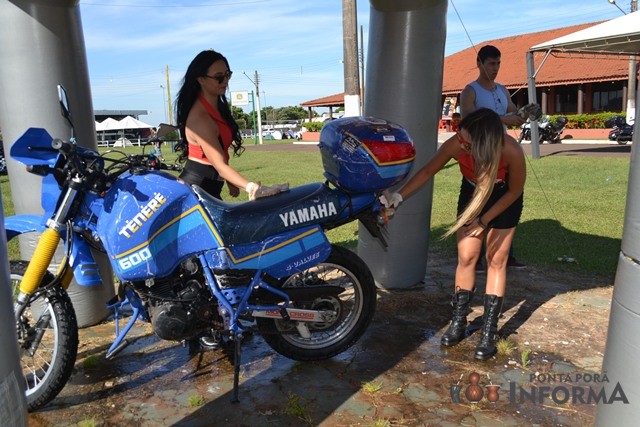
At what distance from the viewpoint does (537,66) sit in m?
28.2

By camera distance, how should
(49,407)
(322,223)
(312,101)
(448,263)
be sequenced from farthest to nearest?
1. (312,101)
2. (448,263)
3. (322,223)
4. (49,407)

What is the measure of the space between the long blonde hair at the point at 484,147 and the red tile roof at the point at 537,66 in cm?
2348

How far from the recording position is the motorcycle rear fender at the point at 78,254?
306 cm

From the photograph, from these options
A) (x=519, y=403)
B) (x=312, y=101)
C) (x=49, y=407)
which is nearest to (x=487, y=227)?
(x=519, y=403)

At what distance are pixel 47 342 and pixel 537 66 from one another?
29077 mm

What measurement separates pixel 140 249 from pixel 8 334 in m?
1.25

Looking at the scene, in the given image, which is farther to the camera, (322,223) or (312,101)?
(312,101)

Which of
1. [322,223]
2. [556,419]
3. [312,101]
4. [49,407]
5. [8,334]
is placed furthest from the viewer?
[312,101]

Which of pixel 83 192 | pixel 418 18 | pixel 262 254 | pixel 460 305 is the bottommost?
pixel 460 305

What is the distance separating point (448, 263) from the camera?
5.79m

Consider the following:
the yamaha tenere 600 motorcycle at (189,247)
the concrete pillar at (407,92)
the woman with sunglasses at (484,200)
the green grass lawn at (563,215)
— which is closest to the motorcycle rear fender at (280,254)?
the yamaha tenere 600 motorcycle at (189,247)

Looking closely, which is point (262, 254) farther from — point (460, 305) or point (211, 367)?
point (460, 305)

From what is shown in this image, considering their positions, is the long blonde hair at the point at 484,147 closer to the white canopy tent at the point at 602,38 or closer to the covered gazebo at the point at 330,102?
the white canopy tent at the point at 602,38

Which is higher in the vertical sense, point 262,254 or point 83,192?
point 83,192
